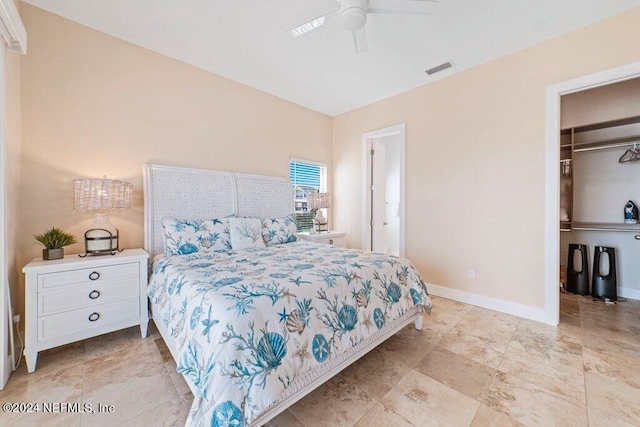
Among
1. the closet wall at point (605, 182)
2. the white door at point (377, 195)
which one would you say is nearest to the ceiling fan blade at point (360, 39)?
the white door at point (377, 195)

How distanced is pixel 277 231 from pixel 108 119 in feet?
6.88

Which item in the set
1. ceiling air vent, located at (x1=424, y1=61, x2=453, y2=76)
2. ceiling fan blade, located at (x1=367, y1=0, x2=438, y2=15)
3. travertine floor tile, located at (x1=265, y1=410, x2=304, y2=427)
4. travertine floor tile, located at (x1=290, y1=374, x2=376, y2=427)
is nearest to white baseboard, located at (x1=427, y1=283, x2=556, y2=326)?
travertine floor tile, located at (x1=290, y1=374, x2=376, y2=427)

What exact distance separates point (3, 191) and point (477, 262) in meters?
4.31

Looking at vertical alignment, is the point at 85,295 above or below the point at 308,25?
below

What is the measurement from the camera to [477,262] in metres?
3.10

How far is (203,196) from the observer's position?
3.08m

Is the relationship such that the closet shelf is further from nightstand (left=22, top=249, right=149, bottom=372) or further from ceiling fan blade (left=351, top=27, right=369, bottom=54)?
nightstand (left=22, top=249, right=149, bottom=372)

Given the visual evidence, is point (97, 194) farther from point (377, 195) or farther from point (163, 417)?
point (377, 195)

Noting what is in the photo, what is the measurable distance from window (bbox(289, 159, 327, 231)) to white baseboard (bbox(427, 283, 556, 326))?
2.22m

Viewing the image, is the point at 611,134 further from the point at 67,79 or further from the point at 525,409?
the point at 67,79

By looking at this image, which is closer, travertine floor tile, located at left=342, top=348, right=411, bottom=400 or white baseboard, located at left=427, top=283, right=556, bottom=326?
travertine floor tile, located at left=342, top=348, right=411, bottom=400

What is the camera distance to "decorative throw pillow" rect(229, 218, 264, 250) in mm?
2816

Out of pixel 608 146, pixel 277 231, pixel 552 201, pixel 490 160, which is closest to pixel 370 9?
pixel 490 160

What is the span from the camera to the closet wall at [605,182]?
124 inches
